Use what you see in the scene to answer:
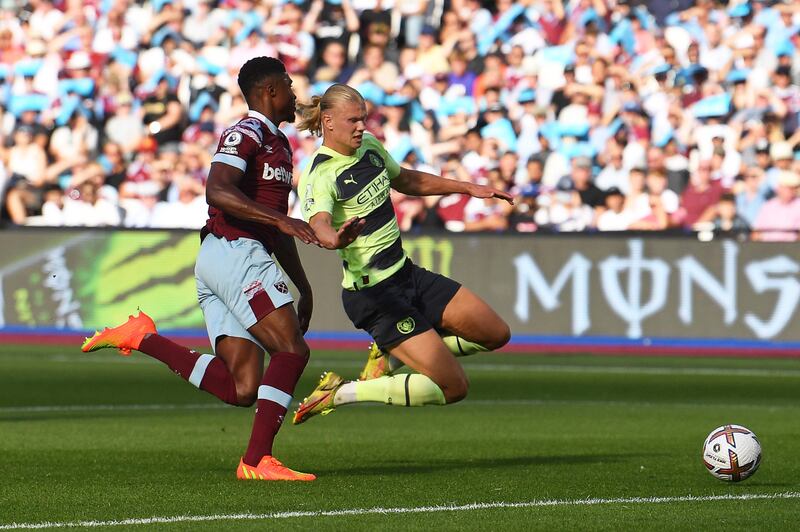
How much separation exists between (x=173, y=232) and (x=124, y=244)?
657 millimetres

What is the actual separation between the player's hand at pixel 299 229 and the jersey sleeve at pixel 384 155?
1.40m

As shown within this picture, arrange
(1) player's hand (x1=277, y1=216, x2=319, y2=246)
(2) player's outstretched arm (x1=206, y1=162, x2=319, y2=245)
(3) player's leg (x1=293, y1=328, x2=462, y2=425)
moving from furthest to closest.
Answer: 1. (3) player's leg (x1=293, y1=328, x2=462, y2=425)
2. (2) player's outstretched arm (x1=206, y1=162, x2=319, y2=245)
3. (1) player's hand (x1=277, y1=216, x2=319, y2=246)

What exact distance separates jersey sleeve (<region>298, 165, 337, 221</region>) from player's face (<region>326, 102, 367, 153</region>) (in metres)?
0.21

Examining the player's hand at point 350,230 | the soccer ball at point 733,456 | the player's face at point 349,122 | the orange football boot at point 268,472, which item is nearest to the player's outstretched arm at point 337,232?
the player's hand at point 350,230

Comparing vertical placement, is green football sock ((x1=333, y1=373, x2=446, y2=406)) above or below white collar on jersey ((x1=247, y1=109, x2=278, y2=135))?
below

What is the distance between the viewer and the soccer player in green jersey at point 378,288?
8.69m

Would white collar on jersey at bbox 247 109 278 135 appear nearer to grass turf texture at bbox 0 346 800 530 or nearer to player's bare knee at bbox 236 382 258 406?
player's bare knee at bbox 236 382 258 406

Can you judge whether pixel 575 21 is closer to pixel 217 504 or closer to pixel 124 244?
pixel 124 244

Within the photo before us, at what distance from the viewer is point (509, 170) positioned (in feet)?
67.5

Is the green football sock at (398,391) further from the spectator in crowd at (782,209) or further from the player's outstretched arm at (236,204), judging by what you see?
the spectator in crowd at (782,209)

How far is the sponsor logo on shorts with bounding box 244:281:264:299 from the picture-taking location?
8.17 meters

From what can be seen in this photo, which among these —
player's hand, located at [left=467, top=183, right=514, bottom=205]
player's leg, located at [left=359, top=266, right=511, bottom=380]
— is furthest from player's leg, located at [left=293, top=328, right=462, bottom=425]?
player's hand, located at [left=467, top=183, right=514, bottom=205]

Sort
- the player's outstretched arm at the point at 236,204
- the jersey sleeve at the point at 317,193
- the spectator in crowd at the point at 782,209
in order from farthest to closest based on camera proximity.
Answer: the spectator in crowd at the point at 782,209 < the jersey sleeve at the point at 317,193 < the player's outstretched arm at the point at 236,204

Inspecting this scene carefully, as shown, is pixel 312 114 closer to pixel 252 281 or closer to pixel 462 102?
pixel 252 281
